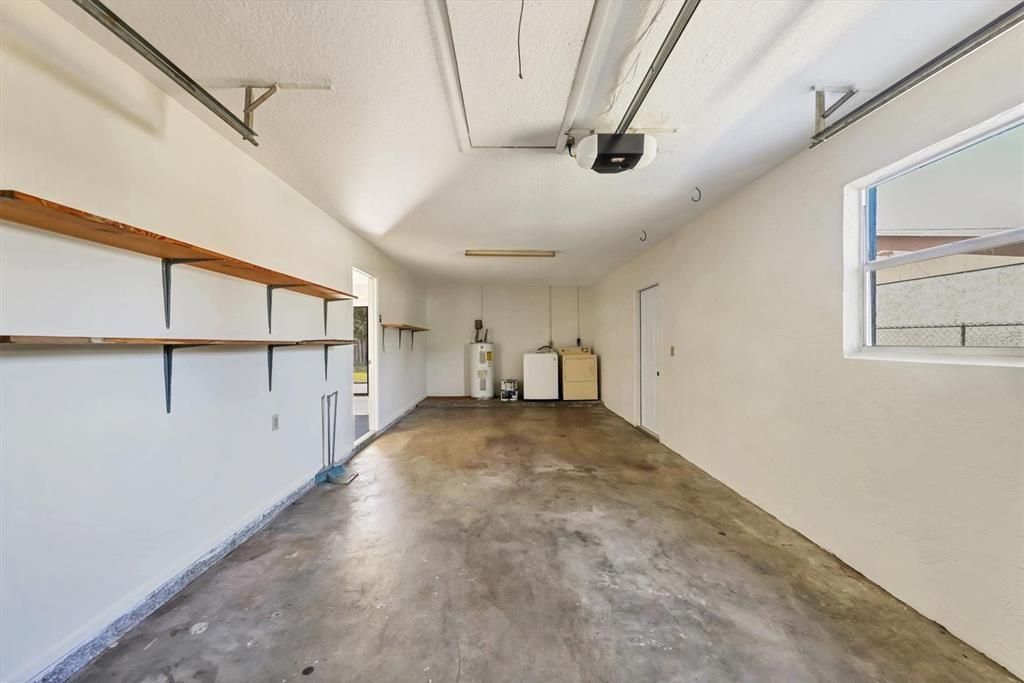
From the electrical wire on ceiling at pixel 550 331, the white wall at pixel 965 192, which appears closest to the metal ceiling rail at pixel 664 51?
the white wall at pixel 965 192

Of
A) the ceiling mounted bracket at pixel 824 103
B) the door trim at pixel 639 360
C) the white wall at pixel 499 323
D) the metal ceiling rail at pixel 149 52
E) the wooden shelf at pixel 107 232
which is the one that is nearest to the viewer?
the wooden shelf at pixel 107 232

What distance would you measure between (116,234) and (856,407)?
3.46 meters

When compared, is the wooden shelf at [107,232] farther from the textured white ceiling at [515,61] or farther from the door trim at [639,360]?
the door trim at [639,360]

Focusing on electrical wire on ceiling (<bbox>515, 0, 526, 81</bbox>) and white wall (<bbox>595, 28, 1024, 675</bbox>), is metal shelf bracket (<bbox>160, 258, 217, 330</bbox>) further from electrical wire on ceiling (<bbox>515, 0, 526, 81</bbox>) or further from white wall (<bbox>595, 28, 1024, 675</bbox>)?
white wall (<bbox>595, 28, 1024, 675</bbox>)

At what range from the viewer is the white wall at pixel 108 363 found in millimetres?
1221

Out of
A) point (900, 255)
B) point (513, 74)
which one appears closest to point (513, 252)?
point (513, 74)

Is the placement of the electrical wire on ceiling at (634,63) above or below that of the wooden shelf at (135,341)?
above

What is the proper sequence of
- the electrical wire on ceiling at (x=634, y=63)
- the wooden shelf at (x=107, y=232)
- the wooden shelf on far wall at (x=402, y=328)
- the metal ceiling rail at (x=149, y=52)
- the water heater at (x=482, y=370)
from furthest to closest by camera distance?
the water heater at (x=482, y=370)
the wooden shelf on far wall at (x=402, y=328)
the electrical wire on ceiling at (x=634, y=63)
the metal ceiling rail at (x=149, y=52)
the wooden shelf at (x=107, y=232)

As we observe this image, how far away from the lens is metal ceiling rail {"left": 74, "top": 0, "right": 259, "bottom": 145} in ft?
3.92

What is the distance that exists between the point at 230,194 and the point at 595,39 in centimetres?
217

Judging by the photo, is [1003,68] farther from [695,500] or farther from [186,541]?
[186,541]

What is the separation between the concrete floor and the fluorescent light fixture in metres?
3.02

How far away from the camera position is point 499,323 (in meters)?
7.74

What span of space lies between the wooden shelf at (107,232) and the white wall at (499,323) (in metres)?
5.50
